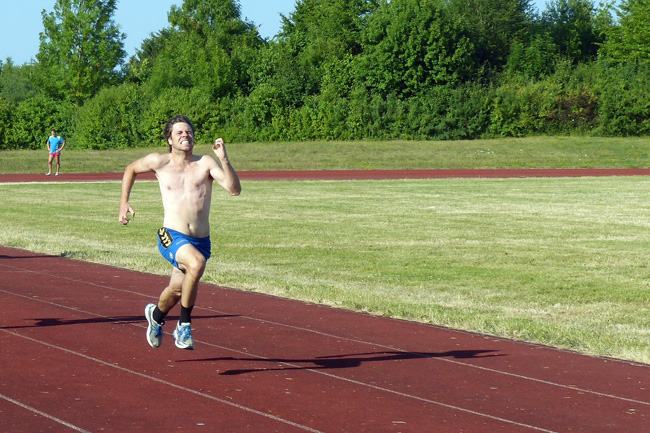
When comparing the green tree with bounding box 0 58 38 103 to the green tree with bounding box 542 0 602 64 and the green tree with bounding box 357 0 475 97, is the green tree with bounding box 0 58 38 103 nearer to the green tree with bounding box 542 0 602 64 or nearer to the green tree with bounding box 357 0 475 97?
the green tree with bounding box 357 0 475 97

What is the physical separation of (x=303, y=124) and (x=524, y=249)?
52675 mm

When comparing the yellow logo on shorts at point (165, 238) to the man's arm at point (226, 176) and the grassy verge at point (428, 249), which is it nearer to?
the man's arm at point (226, 176)

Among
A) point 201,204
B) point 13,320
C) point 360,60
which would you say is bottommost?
point 13,320

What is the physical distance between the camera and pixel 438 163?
52062 mm

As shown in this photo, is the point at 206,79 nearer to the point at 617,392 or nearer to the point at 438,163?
the point at 438,163

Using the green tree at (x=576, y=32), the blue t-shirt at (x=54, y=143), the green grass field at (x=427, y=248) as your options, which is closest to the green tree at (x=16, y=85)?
the green tree at (x=576, y=32)

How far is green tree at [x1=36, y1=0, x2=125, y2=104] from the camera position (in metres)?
87.3

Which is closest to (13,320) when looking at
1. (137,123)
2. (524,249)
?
(524,249)

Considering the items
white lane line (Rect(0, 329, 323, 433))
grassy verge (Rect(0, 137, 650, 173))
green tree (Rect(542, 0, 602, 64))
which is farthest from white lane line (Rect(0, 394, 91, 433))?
green tree (Rect(542, 0, 602, 64))

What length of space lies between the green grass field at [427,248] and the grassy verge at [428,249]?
1.2 inches

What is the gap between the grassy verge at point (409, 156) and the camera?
50938 millimetres

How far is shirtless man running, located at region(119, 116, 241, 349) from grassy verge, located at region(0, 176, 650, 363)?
3.22 metres

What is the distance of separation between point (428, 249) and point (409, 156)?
38.0 metres

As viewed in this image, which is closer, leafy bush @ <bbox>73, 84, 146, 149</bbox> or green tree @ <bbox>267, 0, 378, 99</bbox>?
leafy bush @ <bbox>73, 84, 146, 149</bbox>
